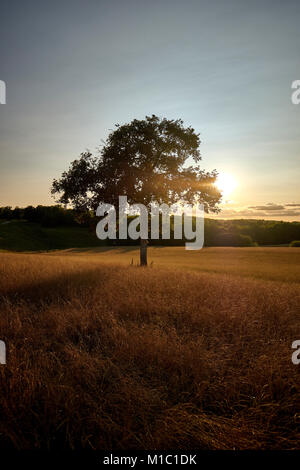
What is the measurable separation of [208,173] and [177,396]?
17.4 m

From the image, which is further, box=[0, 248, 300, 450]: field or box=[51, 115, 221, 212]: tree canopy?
box=[51, 115, 221, 212]: tree canopy

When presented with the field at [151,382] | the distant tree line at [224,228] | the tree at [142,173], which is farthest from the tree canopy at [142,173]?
the distant tree line at [224,228]


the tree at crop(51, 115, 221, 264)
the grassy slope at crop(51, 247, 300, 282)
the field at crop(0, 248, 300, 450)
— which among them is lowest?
the grassy slope at crop(51, 247, 300, 282)

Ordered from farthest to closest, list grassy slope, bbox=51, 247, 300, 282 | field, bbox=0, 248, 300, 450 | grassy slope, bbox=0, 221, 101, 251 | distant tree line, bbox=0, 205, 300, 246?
distant tree line, bbox=0, 205, 300, 246, grassy slope, bbox=0, 221, 101, 251, grassy slope, bbox=51, 247, 300, 282, field, bbox=0, 248, 300, 450

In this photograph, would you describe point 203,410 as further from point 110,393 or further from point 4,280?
point 4,280

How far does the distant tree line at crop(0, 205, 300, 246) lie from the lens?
57281 mm

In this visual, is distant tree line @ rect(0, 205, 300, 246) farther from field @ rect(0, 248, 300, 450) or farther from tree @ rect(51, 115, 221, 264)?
field @ rect(0, 248, 300, 450)

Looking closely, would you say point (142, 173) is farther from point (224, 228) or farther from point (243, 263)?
point (224, 228)

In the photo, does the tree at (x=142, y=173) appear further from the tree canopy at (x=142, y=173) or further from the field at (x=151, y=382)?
the field at (x=151, y=382)

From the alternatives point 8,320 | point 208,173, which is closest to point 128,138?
point 208,173

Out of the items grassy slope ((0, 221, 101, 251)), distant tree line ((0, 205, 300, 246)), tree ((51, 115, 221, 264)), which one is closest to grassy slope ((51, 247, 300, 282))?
tree ((51, 115, 221, 264))

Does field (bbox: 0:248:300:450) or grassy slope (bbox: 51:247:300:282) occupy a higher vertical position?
field (bbox: 0:248:300:450)

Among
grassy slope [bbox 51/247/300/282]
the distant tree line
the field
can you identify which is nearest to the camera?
the field

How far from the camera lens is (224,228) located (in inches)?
2557
